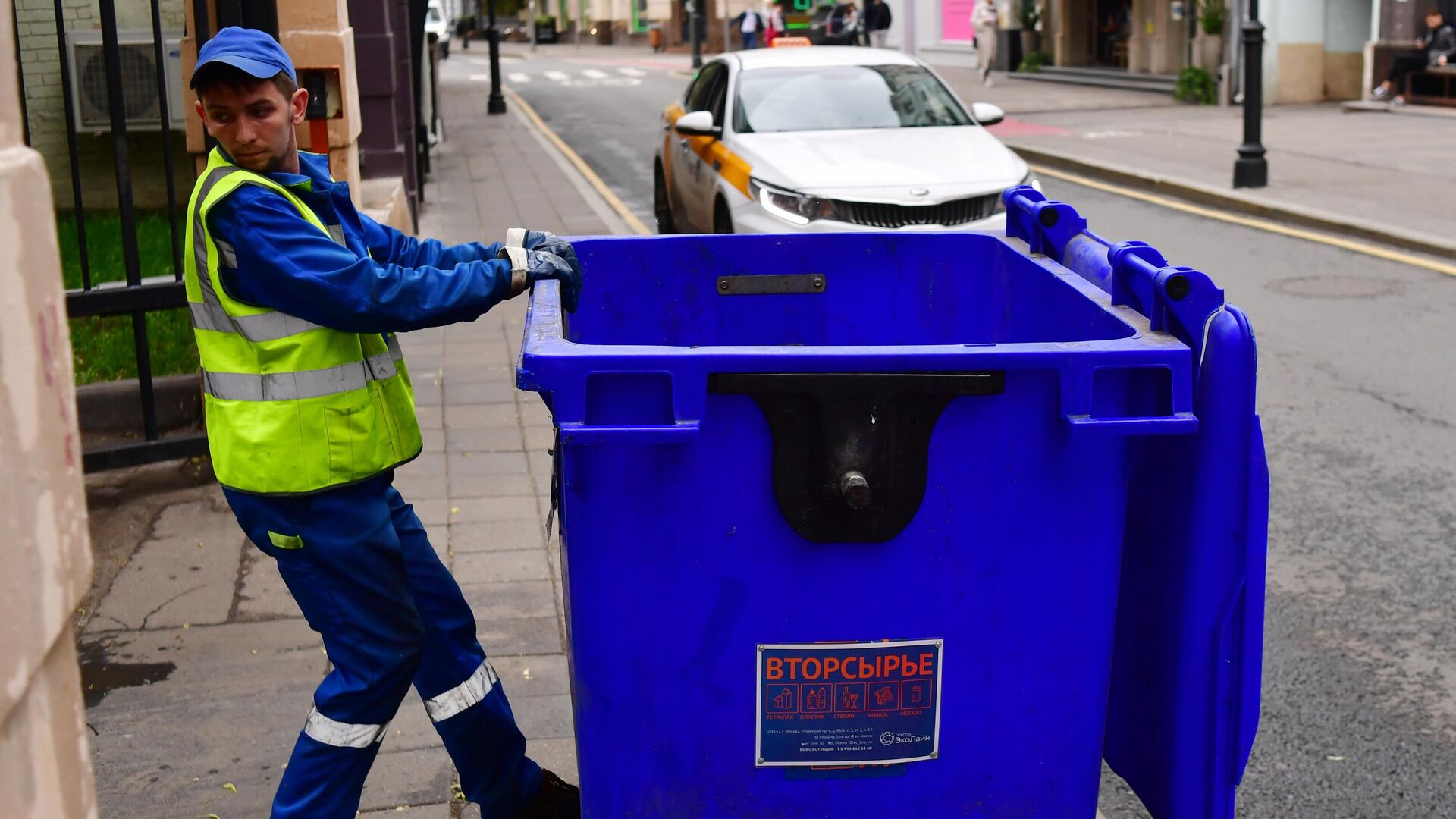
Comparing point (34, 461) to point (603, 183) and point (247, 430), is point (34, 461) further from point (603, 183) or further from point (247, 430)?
point (603, 183)

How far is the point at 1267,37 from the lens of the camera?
23078mm

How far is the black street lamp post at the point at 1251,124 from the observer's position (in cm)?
Answer: 1385

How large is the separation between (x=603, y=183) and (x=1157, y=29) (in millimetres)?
14867

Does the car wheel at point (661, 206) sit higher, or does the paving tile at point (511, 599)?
the car wheel at point (661, 206)

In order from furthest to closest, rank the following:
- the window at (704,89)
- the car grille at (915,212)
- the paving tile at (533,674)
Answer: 1. the window at (704,89)
2. the car grille at (915,212)
3. the paving tile at (533,674)

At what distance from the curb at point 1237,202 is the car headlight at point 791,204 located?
4730 mm

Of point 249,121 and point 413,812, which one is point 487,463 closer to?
point 413,812

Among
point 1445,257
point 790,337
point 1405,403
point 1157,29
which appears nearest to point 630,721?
point 790,337

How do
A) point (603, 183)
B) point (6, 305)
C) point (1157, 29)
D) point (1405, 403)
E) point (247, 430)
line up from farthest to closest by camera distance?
1. point (1157, 29)
2. point (603, 183)
3. point (1405, 403)
4. point (247, 430)
5. point (6, 305)

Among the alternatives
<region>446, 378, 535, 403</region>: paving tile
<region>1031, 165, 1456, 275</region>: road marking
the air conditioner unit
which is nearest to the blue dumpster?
<region>446, 378, 535, 403</region>: paving tile

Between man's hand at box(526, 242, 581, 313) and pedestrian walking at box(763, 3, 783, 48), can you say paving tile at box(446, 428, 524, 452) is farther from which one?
pedestrian walking at box(763, 3, 783, 48)

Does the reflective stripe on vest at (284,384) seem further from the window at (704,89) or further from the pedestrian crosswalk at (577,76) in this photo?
the pedestrian crosswalk at (577,76)

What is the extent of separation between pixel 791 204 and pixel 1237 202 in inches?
228

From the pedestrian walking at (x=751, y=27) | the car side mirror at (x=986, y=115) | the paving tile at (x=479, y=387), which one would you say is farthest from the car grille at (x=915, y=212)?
the pedestrian walking at (x=751, y=27)
